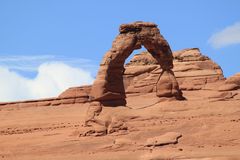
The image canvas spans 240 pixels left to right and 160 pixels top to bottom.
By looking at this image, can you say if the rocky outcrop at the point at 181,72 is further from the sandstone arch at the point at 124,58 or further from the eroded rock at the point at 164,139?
the eroded rock at the point at 164,139

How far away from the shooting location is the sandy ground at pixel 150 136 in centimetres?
2241

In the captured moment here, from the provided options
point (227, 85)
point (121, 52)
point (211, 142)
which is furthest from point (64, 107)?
point (211, 142)

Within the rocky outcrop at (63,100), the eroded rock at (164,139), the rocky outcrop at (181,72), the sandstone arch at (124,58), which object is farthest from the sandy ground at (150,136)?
the rocky outcrop at (63,100)

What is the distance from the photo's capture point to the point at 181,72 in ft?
151

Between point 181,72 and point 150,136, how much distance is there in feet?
70.5

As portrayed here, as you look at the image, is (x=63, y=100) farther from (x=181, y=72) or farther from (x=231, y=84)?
(x=231, y=84)

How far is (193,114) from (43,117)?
57.9 feet

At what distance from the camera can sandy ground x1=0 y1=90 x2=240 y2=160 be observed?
73.5ft

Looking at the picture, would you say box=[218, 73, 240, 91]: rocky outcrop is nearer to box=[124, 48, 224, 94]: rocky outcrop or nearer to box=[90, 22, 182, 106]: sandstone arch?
box=[124, 48, 224, 94]: rocky outcrop

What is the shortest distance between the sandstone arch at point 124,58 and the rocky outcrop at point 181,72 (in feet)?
44.7

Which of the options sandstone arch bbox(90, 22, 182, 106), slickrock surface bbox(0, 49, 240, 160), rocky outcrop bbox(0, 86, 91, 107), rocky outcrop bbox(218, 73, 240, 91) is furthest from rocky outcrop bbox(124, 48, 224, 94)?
sandstone arch bbox(90, 22, 182, 106)

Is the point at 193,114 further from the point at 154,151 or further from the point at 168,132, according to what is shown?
the point at 154,151

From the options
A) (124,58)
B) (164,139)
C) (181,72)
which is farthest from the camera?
(181,72)

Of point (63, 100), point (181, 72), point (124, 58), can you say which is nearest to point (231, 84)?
point (181, 72)
